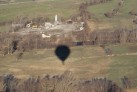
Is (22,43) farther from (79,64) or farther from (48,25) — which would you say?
(48,25)

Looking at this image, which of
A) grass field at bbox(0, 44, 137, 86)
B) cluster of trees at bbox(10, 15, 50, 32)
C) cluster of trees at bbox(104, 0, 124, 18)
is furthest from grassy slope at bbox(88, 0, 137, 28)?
grass field at bbox(0, 44, 137, 86)

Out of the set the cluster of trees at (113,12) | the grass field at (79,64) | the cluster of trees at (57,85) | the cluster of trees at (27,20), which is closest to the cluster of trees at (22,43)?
the grass field at (79,64)

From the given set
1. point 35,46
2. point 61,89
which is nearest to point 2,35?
point 35,46

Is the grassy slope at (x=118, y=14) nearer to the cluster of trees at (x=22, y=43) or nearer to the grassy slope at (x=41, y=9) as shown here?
the grassy slope at (x=41, y=9)

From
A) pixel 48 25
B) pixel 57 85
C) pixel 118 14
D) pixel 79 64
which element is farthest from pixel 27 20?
pixel 57 85

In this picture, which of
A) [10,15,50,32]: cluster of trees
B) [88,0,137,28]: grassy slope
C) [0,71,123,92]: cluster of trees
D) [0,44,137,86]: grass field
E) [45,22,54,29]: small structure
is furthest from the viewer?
[10,15,50,32]: cluster of trees

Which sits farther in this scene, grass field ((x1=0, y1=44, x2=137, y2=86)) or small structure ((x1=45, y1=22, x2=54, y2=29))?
small structure ((x1=45, y1=22, x2=54, y2=29))

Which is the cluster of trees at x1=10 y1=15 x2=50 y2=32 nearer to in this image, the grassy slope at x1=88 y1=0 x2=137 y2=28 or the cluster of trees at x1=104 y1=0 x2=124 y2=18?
the grassy slope at x1=88 y1=0 x2=137 y2=28
